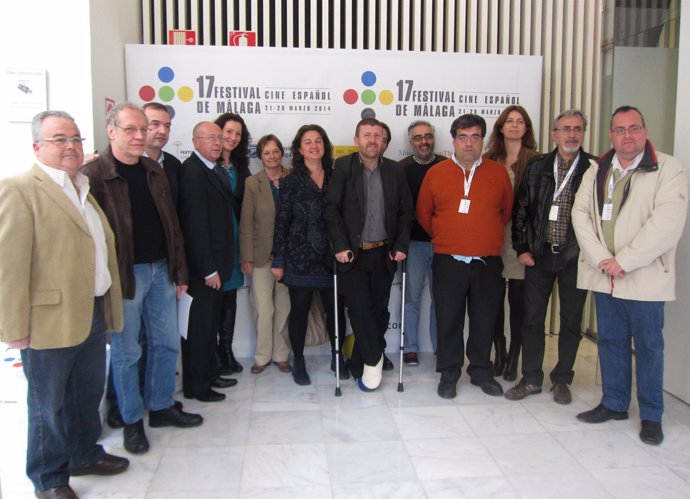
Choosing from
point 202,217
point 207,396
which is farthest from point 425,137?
point 207,396

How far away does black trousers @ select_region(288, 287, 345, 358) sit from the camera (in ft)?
13.3

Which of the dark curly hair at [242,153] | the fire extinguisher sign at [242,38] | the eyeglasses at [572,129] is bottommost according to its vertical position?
the dark curly hair at [242,153]

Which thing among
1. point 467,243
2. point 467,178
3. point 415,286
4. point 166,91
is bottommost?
point 415,286

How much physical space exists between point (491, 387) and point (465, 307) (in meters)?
0.57

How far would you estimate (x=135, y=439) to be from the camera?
10.1 ft

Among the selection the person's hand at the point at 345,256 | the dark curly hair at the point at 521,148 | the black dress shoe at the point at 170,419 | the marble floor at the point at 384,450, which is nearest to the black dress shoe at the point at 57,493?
the marble floor at the point at 384,450

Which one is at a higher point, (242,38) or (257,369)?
(242,38)

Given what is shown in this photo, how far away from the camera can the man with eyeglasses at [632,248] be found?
123 inches

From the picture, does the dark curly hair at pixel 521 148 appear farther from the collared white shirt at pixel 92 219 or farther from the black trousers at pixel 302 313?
the collared white shirt at pixel 92 219

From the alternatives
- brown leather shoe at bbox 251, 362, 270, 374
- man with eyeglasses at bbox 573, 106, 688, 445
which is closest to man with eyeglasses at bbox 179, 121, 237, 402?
brown leather shoe at bbox 251, 362, 270, 374

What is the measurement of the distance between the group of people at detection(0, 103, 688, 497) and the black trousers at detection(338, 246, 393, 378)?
1 centimetres

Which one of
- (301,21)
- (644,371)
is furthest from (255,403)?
(301,21)

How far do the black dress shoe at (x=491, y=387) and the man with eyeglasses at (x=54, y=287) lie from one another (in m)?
2.47

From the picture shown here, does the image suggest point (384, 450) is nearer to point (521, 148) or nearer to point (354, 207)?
point (354, 207)
